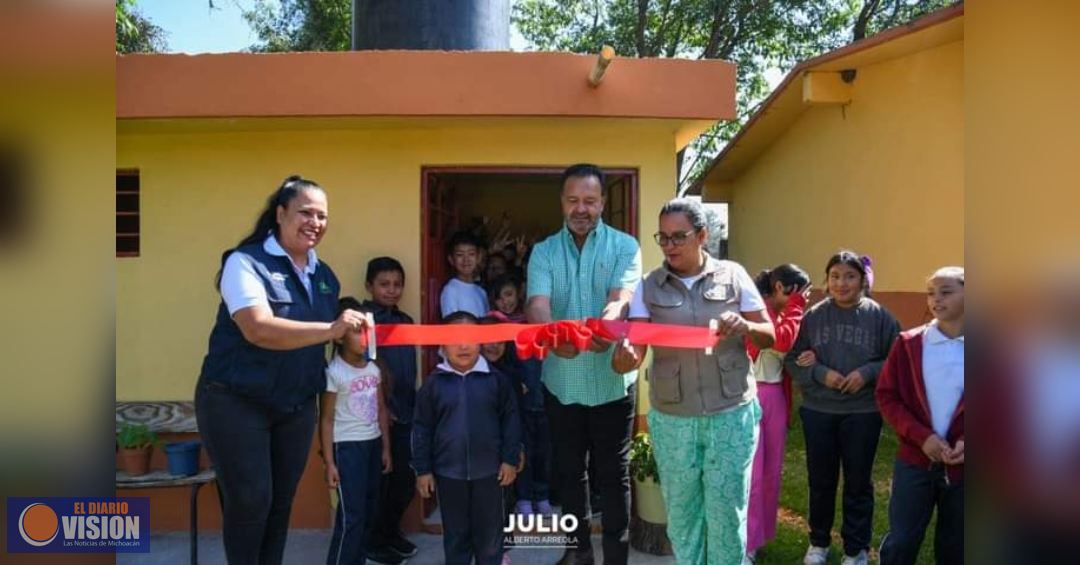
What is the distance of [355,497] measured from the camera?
345cm

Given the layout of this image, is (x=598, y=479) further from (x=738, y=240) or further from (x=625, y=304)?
(x=738, y=240)

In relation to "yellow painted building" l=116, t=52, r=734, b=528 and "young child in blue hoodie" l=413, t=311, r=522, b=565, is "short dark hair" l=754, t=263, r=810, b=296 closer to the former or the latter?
"yellow painted building" l=116, t=52, r=734, b=528

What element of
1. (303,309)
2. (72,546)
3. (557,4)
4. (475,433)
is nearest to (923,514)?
(475,433)

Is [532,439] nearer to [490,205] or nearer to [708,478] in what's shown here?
[708,478]

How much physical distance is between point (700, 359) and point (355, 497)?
1.85m

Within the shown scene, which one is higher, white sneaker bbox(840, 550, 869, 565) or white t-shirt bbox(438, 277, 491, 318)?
white t-shirt bbox(438, 277, 491, 318)

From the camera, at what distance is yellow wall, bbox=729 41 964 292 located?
22.3 ft

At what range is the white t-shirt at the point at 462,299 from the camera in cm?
439

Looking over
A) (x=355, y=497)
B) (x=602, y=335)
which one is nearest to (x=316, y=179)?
(x=355, y=497)

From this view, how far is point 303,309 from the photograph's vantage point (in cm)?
271

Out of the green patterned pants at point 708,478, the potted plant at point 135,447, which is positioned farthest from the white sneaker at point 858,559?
the potted plant at point 135,447

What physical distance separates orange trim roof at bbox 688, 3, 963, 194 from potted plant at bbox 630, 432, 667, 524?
14.3 ft

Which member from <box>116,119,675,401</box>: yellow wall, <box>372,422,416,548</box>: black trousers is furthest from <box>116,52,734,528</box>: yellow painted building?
<box>372,422,416,548</box>: black trousers

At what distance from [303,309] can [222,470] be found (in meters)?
0.65
